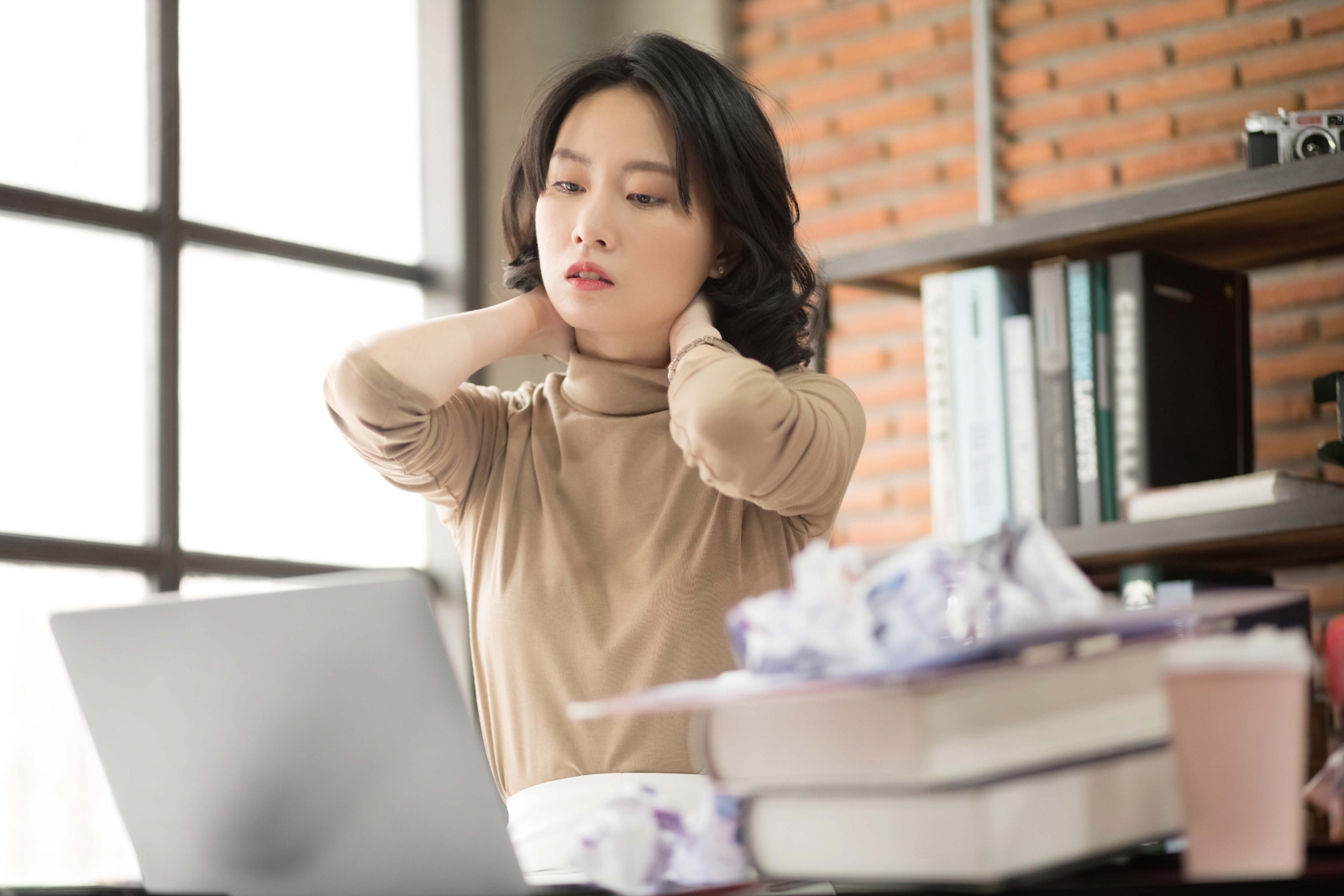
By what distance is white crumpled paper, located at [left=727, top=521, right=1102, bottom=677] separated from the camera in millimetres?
685

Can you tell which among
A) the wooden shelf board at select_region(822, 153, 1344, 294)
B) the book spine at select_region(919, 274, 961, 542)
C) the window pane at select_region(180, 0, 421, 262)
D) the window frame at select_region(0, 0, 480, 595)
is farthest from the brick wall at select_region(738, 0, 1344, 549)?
the window pane at select_region(180, 0, 421, 262)

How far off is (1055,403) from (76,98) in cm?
195

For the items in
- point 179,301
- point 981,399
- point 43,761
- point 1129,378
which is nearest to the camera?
point 1129,378

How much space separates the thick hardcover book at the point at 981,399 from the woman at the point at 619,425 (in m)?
0.77

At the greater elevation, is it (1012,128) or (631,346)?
(1012,128)

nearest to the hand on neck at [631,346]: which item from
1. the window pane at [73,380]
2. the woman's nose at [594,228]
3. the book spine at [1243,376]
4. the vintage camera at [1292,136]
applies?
the woman's nose at [594,228]

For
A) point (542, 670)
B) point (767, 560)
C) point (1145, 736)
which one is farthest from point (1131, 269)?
point (1145, 736)

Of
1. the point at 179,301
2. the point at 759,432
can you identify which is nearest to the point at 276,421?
the point at 179,301

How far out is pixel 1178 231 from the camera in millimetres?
2133

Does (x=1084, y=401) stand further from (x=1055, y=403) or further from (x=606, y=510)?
(x=606, y=510)

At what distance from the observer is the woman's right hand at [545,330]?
145cm

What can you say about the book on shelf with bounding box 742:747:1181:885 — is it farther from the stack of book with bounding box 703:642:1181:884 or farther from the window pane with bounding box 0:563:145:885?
the window pane with bounding box 0:563:145:885

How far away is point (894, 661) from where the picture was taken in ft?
2.18

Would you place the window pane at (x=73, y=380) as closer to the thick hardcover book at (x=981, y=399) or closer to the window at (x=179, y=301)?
the window at (x=179, y=301)
